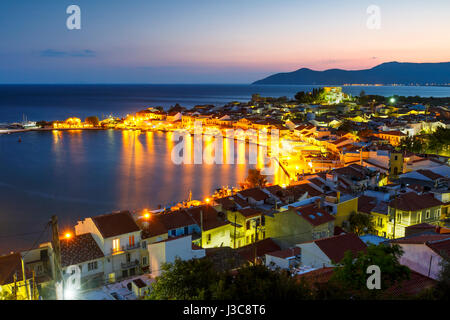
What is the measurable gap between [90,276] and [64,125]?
42.9 m

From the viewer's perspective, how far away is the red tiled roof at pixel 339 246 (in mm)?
6664

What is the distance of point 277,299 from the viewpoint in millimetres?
3322

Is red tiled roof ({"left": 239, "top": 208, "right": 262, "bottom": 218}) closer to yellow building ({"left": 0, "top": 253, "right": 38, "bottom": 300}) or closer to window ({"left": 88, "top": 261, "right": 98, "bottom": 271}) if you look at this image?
window ({"left": 88, "top": 261, "right": 98, "bottom": 271})

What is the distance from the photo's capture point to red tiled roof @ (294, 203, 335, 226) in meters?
8.62

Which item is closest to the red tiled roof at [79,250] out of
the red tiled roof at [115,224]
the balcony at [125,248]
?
the balcony at [125,248]

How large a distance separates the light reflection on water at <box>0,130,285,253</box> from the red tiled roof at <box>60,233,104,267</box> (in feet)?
14.6

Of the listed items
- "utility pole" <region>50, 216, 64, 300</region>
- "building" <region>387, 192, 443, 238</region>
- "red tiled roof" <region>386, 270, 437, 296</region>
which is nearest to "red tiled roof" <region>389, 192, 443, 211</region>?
"building" <region>387, 192, 443, 238</region>

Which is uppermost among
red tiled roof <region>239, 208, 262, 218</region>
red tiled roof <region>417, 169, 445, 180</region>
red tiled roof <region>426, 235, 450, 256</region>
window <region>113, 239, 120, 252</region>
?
red tiled roof <region>426, 235, 450, 256</region>

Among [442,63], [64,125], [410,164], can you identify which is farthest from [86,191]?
[442,63]

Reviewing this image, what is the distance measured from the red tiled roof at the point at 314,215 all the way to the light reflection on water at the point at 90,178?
338 inches

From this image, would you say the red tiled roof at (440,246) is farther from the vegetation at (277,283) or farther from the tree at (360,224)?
the tree at (360,224)

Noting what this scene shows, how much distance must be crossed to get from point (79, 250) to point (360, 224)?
6943mm

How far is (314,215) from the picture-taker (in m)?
8.88

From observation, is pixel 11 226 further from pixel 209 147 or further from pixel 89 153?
pixel 209 147
